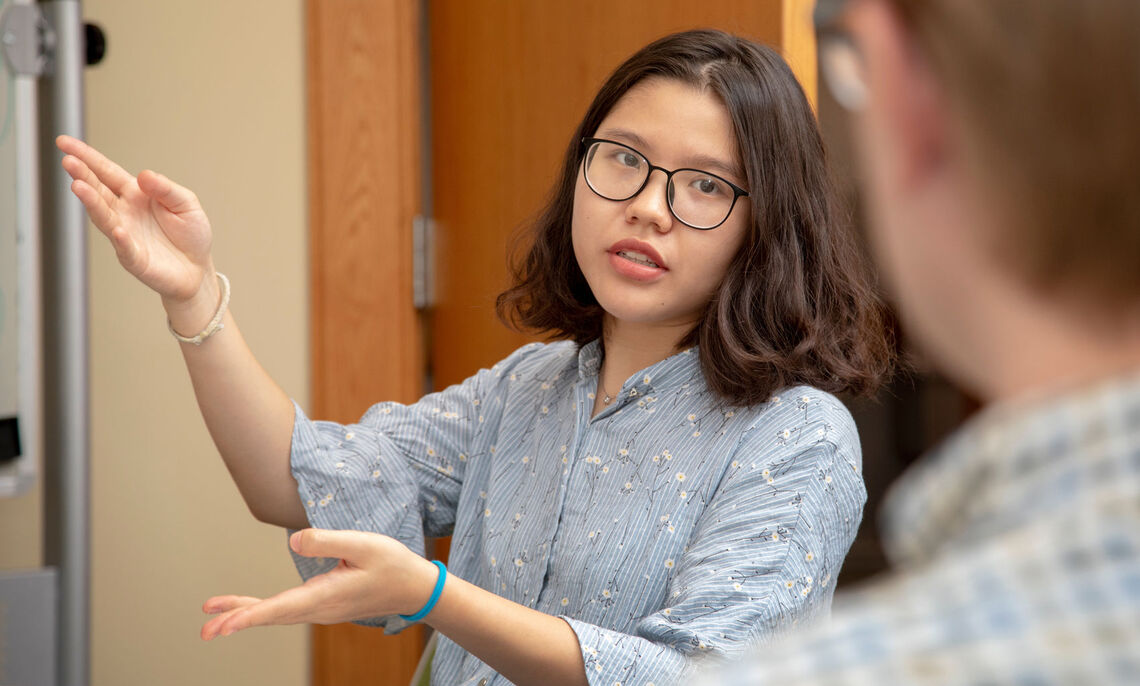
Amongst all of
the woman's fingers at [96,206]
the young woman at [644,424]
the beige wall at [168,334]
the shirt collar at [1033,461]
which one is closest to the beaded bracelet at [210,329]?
the young woman at [644,424]

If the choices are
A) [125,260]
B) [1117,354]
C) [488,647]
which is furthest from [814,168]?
[1117,354]

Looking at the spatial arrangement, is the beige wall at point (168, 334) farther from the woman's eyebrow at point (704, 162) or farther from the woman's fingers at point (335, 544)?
the woman's fingers at point (335, 544)

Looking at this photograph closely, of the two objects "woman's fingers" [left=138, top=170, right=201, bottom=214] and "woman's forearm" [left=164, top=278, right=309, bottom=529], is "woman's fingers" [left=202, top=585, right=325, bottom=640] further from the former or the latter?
"woman's fingers" [left=138, top=170, right=201, bottom=214]

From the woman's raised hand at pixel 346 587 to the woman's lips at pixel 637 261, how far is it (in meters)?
0.35

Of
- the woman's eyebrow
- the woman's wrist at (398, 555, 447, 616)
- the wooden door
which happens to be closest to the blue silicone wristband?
the woman's wrist at (398, 555, 447, 616)

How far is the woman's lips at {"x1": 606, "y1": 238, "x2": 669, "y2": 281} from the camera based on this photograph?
1093 millimetres

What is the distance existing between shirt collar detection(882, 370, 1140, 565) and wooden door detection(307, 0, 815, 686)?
4.59ft

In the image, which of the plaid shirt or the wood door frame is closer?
the plaid shirt

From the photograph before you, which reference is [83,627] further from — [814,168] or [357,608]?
[814,168]

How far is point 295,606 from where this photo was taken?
90 cm

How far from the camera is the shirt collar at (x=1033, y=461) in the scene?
33 cm

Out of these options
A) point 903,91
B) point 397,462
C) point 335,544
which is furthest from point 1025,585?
point 397,462

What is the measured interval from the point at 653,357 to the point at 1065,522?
0.88 meters

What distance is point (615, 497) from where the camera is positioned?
43.9 inches
